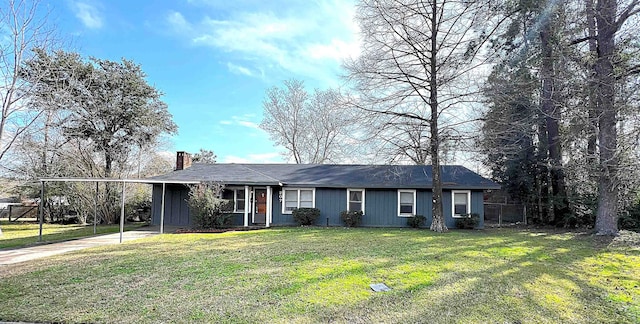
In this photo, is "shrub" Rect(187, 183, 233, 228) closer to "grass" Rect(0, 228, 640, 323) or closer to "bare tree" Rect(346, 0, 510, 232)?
"grass" Rect(0, 228, 640, 323)

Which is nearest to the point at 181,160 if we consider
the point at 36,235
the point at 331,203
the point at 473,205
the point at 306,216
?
the point at 36,235

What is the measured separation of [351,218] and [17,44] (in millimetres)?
14546

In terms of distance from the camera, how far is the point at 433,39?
47.1 feet

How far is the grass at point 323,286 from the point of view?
174 inches

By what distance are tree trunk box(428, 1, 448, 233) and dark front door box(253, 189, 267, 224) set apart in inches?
310

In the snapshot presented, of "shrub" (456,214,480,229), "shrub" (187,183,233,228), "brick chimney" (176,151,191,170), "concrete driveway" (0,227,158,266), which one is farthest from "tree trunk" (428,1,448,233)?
"brick chimney" (176,151,191,170)

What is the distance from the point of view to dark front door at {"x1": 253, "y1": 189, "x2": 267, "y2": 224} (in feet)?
55.3

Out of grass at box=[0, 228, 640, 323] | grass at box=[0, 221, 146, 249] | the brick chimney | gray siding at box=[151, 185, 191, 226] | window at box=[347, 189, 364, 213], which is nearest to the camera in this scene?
grass at box=[0, 228, 640, 323]

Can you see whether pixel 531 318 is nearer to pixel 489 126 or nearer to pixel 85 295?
pixel 85 295

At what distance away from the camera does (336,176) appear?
17.6 meters

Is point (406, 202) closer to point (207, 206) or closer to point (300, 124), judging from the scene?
point (207, 206)

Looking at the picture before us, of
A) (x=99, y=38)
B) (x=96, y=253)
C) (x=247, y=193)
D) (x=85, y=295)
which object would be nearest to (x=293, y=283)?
(x=85, y=295)

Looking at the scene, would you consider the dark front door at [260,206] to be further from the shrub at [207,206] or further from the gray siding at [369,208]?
the shrub at [207,206]

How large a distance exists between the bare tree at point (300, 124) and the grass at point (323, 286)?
20509mm
